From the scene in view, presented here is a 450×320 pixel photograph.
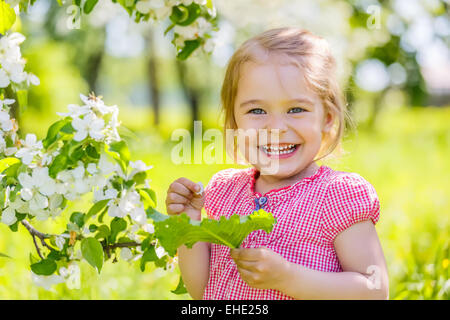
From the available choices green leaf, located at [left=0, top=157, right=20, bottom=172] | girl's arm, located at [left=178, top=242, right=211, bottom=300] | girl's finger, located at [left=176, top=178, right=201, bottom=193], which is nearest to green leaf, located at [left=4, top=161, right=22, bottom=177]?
green leaf, located at [left=0, top=157, right=20, bottom=172]

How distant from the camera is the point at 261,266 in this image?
1436mm

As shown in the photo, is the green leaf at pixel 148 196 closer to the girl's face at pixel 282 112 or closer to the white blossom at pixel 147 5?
the girl's face at pixel 282 112

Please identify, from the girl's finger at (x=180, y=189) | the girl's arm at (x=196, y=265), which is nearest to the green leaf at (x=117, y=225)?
the girl's finger at (x=180, y=189)

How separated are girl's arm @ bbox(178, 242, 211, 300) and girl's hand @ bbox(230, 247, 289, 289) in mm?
346

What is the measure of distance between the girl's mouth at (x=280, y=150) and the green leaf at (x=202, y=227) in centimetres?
35

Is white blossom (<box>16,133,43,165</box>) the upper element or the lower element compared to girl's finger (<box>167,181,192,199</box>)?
upper

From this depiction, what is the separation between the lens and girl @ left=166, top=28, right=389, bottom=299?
1.56 metres

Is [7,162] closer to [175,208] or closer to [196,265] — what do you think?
[175,208]

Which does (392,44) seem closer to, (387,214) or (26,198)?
(387,214)

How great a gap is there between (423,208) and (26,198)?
352 cm

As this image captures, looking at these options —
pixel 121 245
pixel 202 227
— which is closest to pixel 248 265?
pixel 202 227

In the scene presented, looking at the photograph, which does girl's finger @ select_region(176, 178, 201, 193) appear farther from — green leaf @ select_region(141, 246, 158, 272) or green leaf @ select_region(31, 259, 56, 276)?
green leaf @ select_region(31, 259, 56, 276)
